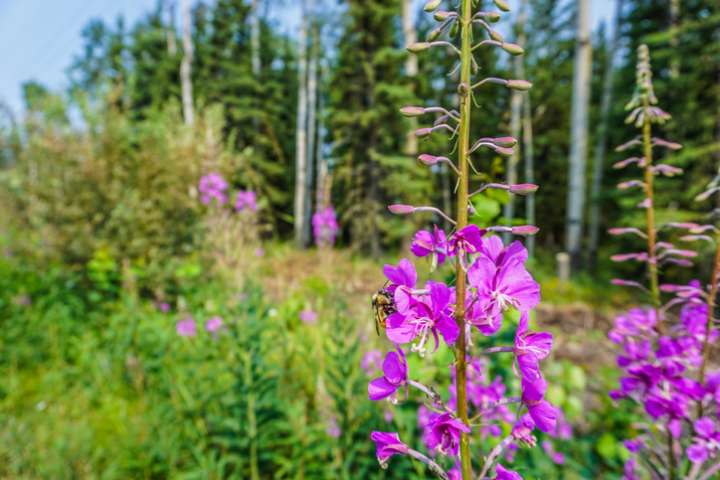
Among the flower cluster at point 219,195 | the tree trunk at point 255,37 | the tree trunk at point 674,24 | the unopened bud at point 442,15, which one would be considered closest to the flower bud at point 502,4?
the unopened bud at point 442,15

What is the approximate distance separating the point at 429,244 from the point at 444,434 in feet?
1.20

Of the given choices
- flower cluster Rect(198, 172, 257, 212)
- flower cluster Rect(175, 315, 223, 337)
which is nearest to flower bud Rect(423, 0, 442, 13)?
flower cluster Rect(175, 315, 223, 337)

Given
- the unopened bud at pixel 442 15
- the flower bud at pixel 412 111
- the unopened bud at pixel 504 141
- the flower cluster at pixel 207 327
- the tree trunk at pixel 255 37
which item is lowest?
the flower cluster at pixel 207 327

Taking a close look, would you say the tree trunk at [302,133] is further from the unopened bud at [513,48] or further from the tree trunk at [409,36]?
the unopened bud at [513,48]

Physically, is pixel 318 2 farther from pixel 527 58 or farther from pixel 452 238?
pixel 452 238

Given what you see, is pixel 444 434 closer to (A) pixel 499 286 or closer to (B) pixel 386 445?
(B) pixel 386 445

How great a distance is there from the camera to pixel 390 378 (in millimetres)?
855

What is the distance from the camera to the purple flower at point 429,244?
831 millimetres

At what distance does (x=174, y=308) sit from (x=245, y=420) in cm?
334

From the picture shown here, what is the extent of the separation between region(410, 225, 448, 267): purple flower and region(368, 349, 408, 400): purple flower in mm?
203

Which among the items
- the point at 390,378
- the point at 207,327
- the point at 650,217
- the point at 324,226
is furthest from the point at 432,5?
the point at 207,327

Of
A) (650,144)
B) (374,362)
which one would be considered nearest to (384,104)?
(374,362)

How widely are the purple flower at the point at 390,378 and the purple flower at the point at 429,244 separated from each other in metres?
0.20

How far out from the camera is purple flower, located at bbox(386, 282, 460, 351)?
78cm
